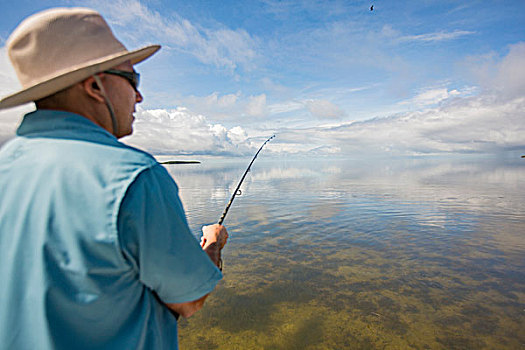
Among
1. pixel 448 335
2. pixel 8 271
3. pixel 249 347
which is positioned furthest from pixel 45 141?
pixel 448 335

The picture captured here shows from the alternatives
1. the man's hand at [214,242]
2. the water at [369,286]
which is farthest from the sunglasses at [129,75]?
the water at [369,286]

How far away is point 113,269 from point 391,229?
12.3m

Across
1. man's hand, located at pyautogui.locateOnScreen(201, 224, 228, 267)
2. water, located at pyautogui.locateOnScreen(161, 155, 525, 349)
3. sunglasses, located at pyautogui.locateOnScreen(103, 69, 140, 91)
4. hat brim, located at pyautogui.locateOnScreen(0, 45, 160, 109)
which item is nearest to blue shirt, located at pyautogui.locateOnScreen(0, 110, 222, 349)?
hat brim, located at pyautogui.locateOnScreen(0, 45, 160, 109)

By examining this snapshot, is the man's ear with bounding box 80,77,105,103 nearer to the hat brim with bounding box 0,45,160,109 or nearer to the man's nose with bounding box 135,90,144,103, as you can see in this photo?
the hat brim with bounding box 0,45,160,109

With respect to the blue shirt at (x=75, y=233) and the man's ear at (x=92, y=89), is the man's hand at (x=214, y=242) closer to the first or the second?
the blue shirt at (x=75, y=233)

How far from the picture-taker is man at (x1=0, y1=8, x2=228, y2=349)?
110 cm

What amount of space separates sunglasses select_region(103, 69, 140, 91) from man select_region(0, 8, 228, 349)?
0.04 metres

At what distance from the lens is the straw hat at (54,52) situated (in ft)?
4.11

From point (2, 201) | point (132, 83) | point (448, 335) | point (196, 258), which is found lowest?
point (448, 335)

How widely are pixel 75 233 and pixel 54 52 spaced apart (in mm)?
831

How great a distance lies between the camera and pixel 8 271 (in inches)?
43.2

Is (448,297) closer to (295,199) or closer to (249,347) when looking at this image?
(249,347)

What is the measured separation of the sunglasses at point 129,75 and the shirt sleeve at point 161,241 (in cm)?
59

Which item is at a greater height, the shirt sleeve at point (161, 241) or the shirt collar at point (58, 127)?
the shirt collar at point (58, 127)
